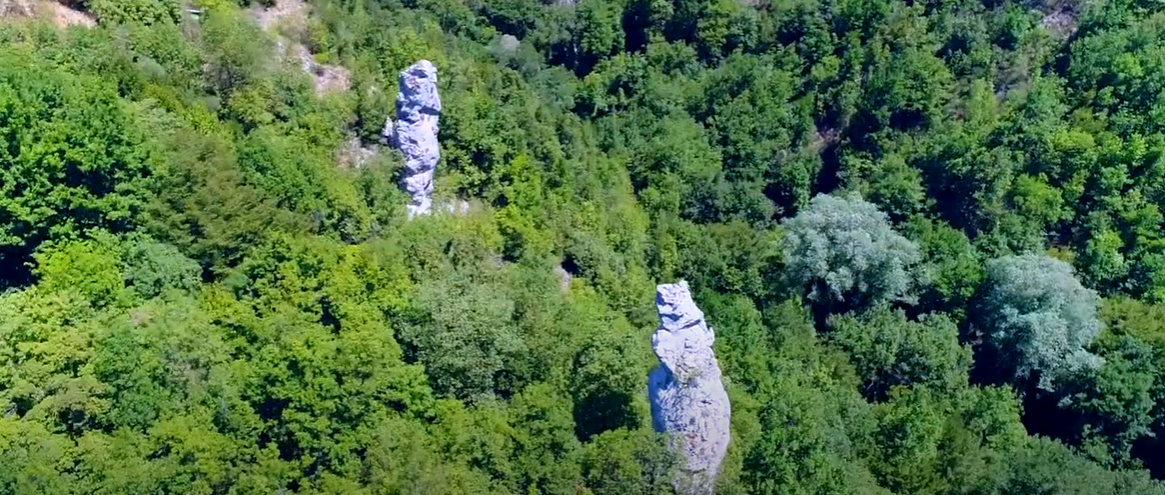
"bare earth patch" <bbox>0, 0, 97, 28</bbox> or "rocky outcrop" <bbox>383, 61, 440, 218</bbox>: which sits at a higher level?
"bare earth patch" <bbox>0, 0, 97, 28</bbox>

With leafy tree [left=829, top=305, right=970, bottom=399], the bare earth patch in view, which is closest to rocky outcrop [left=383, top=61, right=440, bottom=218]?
the bare earth patch

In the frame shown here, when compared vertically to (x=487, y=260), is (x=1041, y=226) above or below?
above

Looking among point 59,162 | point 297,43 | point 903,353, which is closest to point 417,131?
point 297,43

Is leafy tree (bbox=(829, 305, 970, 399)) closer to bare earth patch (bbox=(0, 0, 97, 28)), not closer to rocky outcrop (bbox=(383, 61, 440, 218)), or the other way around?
rocky outcrop (bbox=(383, 61, 440, 218))

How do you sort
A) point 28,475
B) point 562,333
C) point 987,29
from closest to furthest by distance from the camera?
point 28,475 < point 562,333 < point 987,29

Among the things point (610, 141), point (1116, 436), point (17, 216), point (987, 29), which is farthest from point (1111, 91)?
point (17, 216)

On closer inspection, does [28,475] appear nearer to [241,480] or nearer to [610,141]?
[241,480]

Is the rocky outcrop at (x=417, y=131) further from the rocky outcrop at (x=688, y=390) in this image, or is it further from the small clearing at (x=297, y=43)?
the rocky outcrop at (x=688, y=390)
